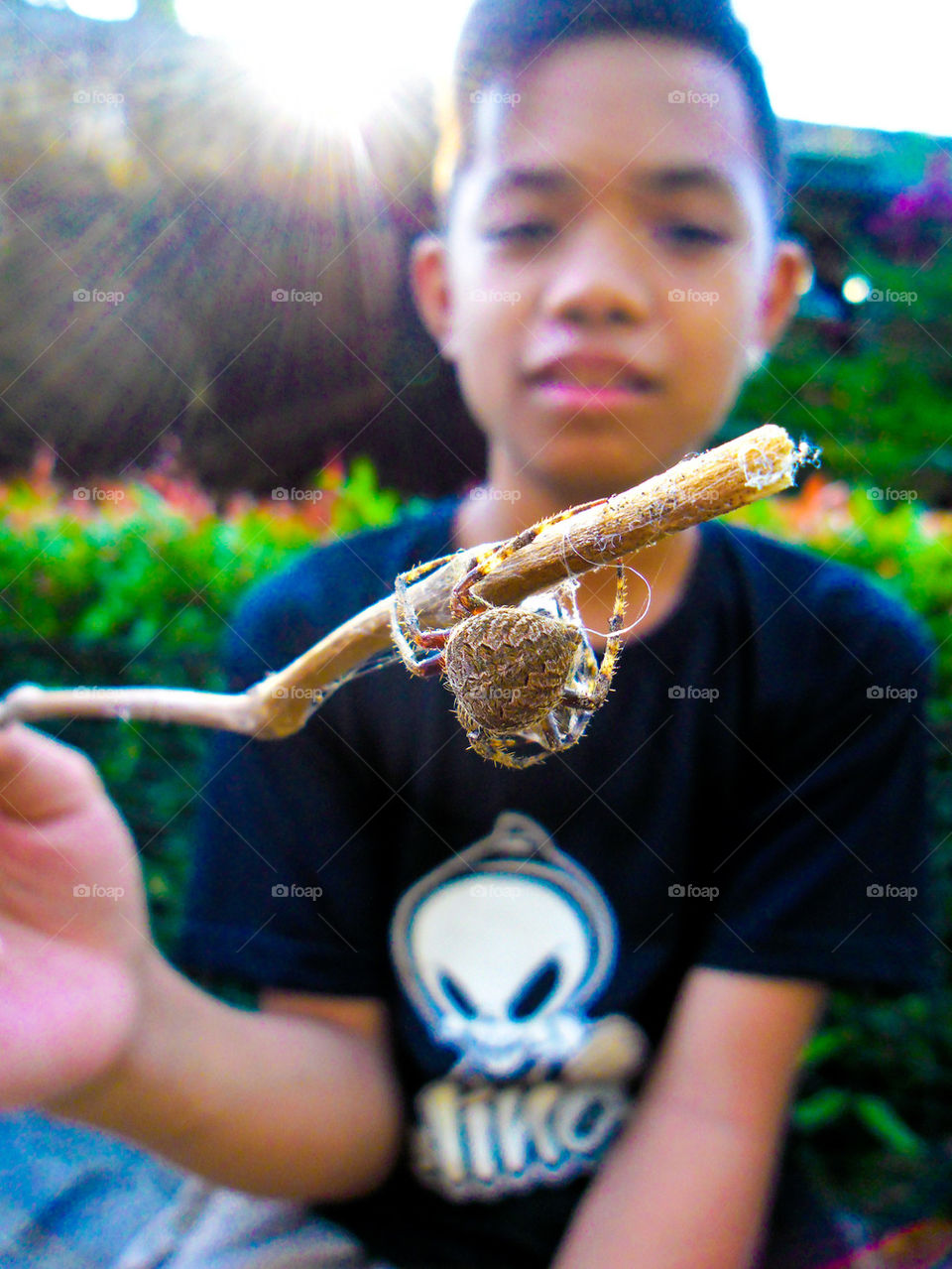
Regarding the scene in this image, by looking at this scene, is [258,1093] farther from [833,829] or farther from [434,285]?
[434,285]

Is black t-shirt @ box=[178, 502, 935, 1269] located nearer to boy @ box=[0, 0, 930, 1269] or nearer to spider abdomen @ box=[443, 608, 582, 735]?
boy @ box=[0, 0, 930, 1269]

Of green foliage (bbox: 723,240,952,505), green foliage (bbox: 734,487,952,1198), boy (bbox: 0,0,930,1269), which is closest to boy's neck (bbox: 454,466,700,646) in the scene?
boy (bbox: 0,0,930,1269)

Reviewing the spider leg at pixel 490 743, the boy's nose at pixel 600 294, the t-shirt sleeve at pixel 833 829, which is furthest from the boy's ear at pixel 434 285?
the spider leg at pixel 490 743

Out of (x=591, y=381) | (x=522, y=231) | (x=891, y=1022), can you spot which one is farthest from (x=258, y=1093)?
(x=891, y=1022)

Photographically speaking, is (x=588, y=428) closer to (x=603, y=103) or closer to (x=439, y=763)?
(x=603, y=103)

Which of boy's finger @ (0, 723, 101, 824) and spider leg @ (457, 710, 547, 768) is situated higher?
spider leg @ (457, 710, 547, 768)

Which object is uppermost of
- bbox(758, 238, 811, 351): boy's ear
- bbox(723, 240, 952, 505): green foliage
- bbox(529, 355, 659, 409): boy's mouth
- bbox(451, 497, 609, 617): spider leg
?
bbox(451, 497, 609, 617): spider leg
